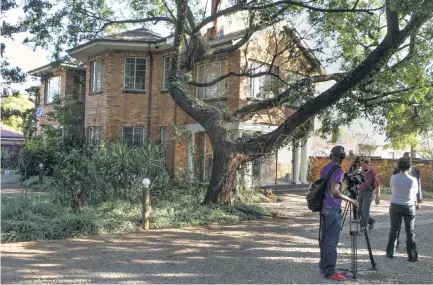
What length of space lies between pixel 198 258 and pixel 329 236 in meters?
2.28

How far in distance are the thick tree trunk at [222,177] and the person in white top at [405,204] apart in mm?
5007

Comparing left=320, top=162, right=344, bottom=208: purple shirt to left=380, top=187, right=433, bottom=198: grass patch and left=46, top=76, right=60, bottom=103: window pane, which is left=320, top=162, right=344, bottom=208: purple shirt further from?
left=46, top=76, right=60, bottom=103: window pane

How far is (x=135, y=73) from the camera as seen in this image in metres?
18.8

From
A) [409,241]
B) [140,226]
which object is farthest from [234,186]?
[409,241]

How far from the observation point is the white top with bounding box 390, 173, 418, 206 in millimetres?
7320

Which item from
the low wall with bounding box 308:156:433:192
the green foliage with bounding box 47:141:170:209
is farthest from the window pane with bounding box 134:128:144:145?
the low wall with bounding box 308:156:433:192

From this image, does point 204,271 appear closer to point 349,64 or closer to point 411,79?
point 411,79

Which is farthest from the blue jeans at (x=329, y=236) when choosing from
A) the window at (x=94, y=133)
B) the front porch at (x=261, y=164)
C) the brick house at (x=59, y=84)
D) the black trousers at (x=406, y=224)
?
the brick house at (x=59, y=84)

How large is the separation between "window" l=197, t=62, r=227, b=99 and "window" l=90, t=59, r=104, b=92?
4216mm

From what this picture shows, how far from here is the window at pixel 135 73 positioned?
18.8m

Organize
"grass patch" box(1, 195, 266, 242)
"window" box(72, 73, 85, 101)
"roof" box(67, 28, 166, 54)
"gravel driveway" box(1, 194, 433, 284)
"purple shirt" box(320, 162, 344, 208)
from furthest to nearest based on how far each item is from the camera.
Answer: "window" box(72, 73, 85, 101) → "roof" box(67, 28, 166, 54) → "grass patch" box(1, 195, 266, 242) → "gravel driveway" box(1, 194, 433, 284) → "purple shirt" box(320, 162, 344, 208)

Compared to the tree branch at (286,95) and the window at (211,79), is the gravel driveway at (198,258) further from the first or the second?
the window at (211,79)

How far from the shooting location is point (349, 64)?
1516 centimetres

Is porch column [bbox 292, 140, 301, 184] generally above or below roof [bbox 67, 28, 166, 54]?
below
